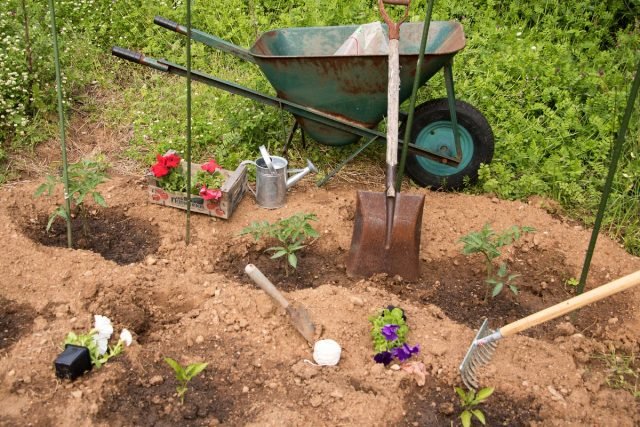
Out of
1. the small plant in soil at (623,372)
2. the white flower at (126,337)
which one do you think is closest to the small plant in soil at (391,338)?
the small plant in soil at (623,372)

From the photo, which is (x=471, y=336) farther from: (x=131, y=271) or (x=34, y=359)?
(x=34, y=359)

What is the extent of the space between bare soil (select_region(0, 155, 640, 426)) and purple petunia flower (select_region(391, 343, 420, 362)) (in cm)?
6

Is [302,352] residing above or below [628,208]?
below

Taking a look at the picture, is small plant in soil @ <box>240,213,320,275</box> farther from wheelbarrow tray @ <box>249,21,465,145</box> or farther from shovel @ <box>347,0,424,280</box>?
wheelbarrow tray @ <box>249,21,465,145</box>

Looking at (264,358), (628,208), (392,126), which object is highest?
(392,126)

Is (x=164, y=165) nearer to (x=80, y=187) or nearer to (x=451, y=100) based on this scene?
(x=80, y=187)

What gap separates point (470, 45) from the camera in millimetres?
5488

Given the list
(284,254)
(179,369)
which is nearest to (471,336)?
(284,254)

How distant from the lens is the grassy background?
14.5ft

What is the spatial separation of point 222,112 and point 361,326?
7.88ft

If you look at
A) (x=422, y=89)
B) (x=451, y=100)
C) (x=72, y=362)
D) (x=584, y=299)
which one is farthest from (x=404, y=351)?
(x=422, y=89)

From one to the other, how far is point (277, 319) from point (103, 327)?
0.80 meters

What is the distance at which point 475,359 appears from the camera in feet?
9.32

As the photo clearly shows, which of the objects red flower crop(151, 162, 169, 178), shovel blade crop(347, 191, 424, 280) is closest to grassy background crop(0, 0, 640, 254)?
red flower crop(151, 162, 169, 178)
